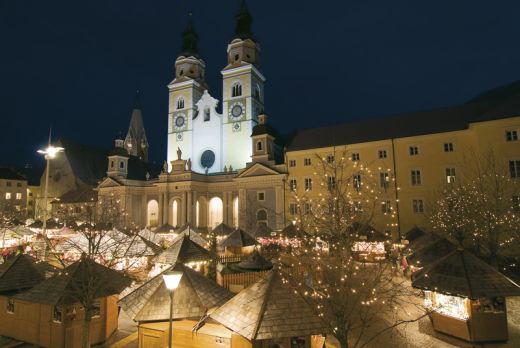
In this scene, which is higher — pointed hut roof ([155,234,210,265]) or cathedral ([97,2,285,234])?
cathedral ([97,2,285,234])

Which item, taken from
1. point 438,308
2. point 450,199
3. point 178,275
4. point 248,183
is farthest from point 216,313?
point 248,183

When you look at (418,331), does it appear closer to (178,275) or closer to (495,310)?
(495,310)

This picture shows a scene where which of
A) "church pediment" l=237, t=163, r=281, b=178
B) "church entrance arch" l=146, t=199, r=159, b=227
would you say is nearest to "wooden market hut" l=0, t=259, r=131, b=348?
"church pediment" l=237, t=163, r=281, b=178

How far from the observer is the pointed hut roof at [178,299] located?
1017 centimetres

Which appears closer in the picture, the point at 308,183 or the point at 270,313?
the point at 270,313

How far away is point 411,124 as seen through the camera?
3472 cm

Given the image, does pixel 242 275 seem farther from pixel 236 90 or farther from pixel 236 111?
pixel 236 90

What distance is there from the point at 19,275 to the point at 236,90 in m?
42.2

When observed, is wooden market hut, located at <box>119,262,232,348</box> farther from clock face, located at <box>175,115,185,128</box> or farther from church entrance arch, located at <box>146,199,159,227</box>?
clock face, located at <box>175,115,185,128</box>

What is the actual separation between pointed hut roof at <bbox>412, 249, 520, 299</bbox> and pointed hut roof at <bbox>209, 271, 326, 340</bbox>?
17.7 ft

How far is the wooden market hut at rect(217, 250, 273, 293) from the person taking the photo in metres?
15.8

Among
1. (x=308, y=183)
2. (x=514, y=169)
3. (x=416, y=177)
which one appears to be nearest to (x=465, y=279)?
(x=514, y=169)

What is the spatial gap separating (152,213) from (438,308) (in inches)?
1835

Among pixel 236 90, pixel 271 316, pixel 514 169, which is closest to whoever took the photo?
pixel 271 316
